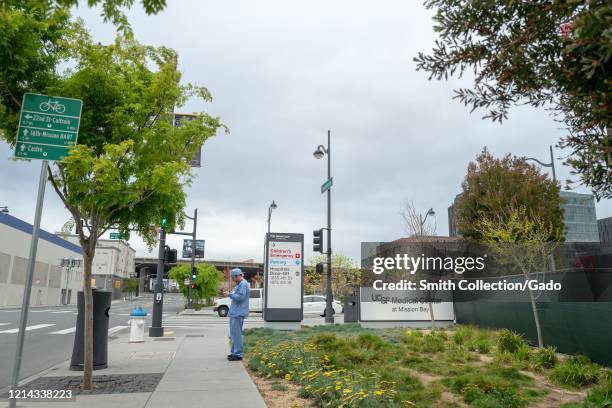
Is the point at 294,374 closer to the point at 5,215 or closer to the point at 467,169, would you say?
the point at 467,169

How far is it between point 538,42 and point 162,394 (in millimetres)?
6069

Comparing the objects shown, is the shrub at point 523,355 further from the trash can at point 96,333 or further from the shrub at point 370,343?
the trash can at point 96,333

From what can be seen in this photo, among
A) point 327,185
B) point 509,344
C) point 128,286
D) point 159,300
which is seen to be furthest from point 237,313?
point 128,286

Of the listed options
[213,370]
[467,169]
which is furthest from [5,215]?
[213,370]

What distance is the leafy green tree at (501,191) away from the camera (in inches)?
916

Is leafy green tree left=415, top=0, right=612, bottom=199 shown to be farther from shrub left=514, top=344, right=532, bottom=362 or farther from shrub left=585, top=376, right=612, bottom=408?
shrub left=514, top=344, right=532, bottom=362

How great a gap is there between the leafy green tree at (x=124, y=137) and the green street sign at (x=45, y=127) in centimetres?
99

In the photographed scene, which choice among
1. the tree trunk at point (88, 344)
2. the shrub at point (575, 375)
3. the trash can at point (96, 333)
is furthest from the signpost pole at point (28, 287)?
the shrub at point (575, 375)

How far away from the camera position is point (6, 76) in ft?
21.8

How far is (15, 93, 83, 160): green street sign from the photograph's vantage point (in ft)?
17.4

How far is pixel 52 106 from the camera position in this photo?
18.2 ft

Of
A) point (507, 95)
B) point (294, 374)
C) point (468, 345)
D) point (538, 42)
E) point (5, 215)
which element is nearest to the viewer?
point (538, 42)

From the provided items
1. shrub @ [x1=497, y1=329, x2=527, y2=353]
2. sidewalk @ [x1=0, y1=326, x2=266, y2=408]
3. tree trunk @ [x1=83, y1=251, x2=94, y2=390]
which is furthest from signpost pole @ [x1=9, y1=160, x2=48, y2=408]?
shrub @ [x1=497, y1=329, x2=527, y2=353]

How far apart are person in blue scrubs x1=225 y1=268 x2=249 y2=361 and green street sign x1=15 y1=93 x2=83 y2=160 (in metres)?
4.81
